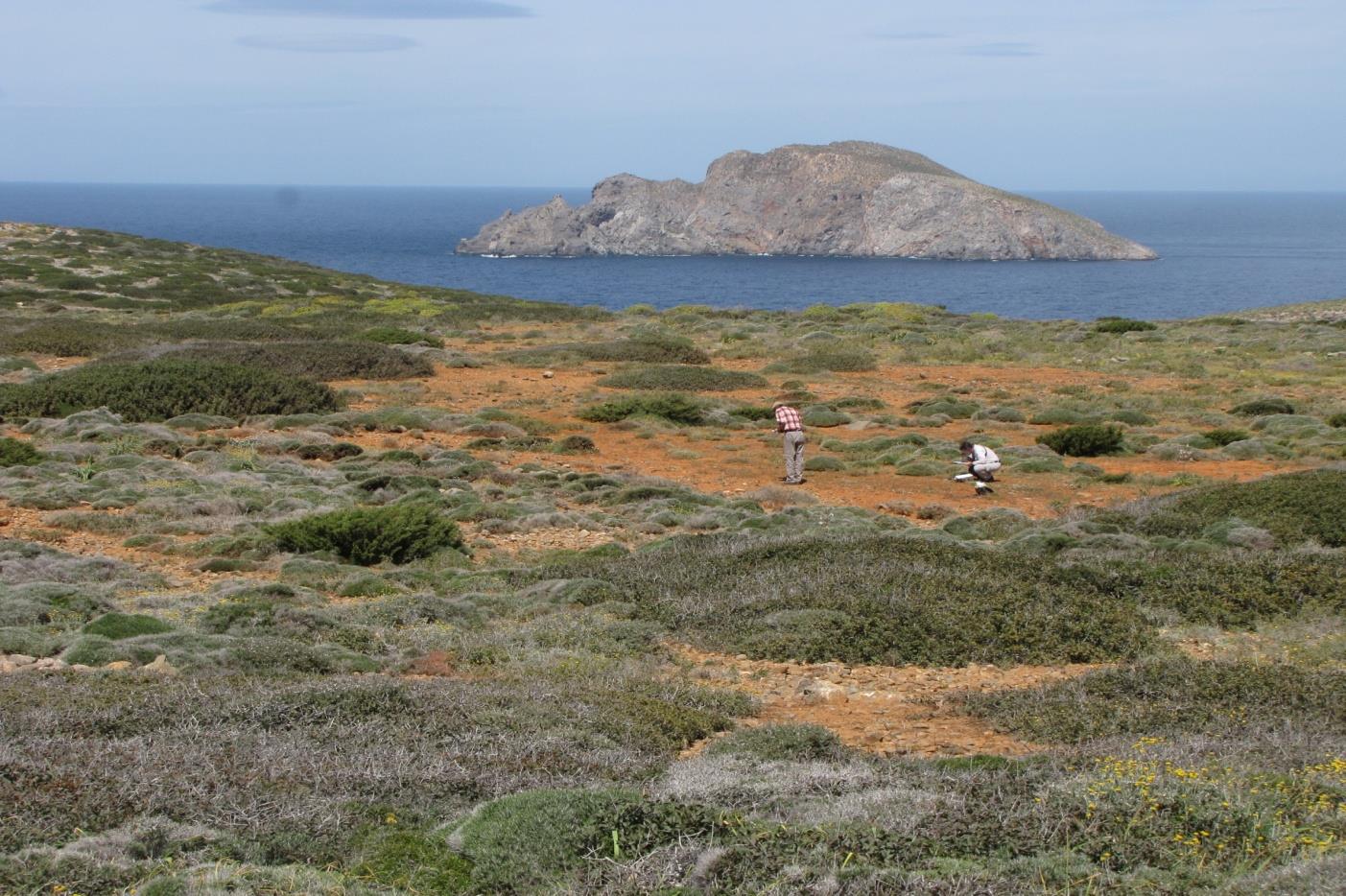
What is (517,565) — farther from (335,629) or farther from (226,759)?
(226,759)

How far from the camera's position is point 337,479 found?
18.6 m

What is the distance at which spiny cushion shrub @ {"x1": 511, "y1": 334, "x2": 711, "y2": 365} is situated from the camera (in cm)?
3522

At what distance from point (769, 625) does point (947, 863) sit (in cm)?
608

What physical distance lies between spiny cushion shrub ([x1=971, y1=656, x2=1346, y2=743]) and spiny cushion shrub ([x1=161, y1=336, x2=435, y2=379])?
23032 millimetres

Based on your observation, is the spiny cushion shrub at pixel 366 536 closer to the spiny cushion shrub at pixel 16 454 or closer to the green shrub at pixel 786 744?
the spiny cushion shrub at pixel 16 454

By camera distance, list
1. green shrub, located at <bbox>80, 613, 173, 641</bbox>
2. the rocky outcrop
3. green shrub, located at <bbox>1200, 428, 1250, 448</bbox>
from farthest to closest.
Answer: the rocky outcrop, green shrub, located at <bbox>1200, 428, 1250, 448</bbox>, green shrub, located at <bbox>80, 613, 173, 641</bbox>

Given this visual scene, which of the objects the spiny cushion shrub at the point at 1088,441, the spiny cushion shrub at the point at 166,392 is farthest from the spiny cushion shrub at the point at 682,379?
the spiny cushion shrub at the point at 1088,441

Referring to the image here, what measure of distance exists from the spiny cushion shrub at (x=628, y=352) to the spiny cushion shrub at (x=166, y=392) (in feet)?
32.4

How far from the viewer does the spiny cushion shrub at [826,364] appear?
113ft

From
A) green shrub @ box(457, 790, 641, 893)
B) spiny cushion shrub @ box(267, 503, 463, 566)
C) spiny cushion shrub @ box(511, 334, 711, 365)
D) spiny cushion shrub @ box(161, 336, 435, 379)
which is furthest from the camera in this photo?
spiny cushion shrub @ box(511, 334, 711, 365)

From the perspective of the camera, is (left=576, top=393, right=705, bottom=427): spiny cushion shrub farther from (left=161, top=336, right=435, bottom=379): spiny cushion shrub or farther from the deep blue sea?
the deep blue sea

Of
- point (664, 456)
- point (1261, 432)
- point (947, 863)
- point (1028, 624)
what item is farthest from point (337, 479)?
point (1261, 432)

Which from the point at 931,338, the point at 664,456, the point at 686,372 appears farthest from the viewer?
the point at 931,338

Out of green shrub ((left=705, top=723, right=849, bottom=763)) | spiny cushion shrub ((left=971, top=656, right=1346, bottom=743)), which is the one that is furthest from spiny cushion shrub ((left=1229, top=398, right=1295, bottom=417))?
green shrub ((left=705, top=723, right=849, bottom=763))
